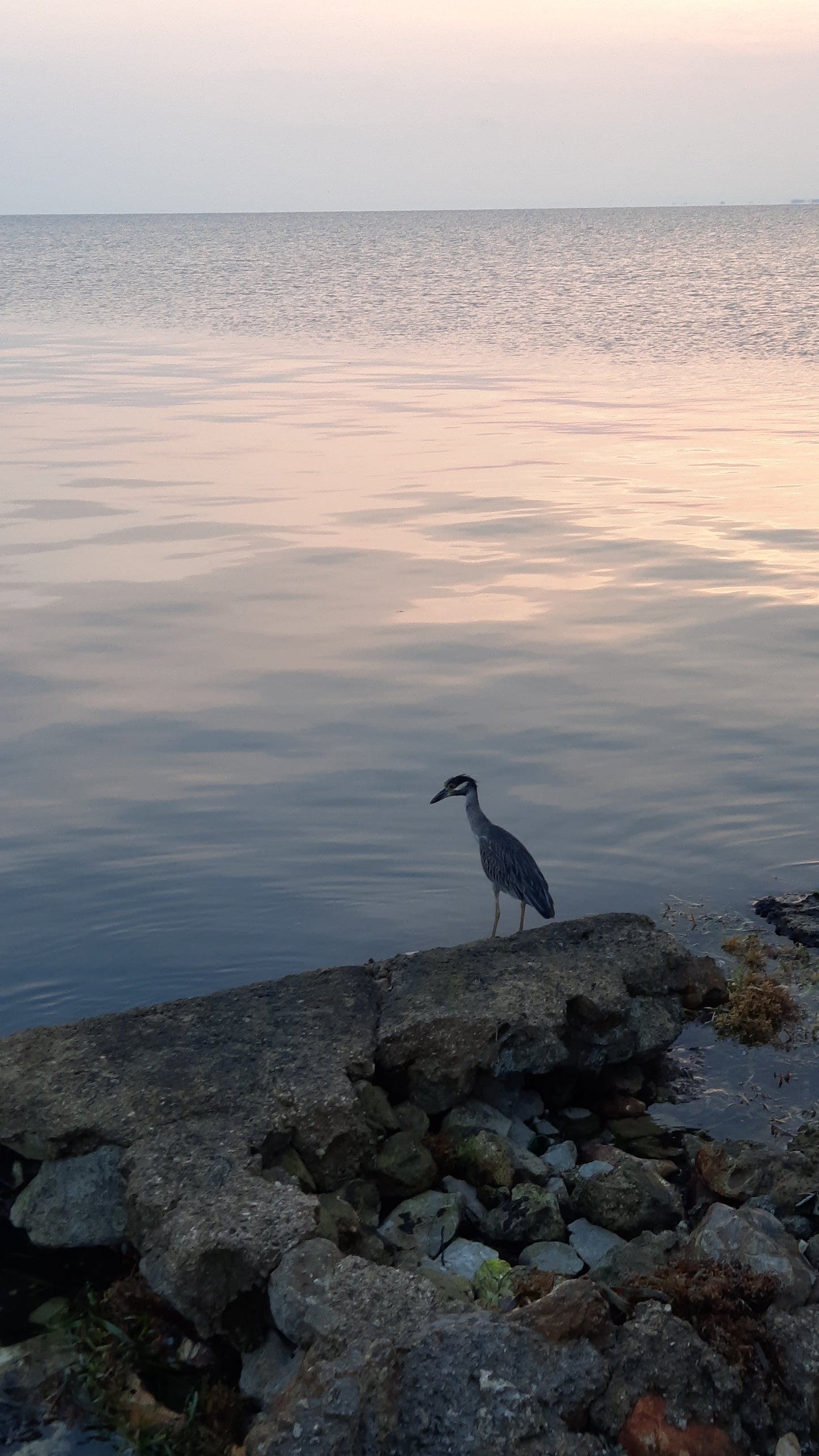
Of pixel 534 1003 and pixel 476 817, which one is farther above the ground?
pixel 476 817

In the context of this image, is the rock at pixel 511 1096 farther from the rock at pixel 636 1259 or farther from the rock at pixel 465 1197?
the rock at pixel 636 1259

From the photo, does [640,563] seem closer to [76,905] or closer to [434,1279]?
[76,905]

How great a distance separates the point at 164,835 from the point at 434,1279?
653 centimetres

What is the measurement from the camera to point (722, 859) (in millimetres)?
12391

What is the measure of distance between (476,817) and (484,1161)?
158 inches

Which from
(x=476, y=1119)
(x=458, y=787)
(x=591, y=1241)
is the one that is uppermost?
(x=458, y=787)

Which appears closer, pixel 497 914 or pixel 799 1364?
pixel 799 1364

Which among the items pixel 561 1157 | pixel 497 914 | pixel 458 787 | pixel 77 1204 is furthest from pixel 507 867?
pixel 77 1204

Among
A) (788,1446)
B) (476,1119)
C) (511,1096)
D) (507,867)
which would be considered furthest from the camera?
(507,867)

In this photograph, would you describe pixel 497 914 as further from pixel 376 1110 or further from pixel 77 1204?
pixel 77 1204

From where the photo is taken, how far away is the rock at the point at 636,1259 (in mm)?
6710

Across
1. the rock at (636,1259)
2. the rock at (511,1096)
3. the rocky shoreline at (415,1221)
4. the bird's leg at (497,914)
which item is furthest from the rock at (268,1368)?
the bird's leg at (497,914)

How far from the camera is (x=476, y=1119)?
8.13 m

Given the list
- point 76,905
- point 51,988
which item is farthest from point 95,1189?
point 76,905
